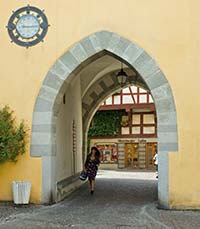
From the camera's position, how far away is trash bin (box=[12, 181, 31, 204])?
22.1ft

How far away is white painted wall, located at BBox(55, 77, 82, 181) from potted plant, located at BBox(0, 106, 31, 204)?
935 mm

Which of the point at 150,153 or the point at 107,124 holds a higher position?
the point at 107,124

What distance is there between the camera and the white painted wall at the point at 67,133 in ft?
26.6

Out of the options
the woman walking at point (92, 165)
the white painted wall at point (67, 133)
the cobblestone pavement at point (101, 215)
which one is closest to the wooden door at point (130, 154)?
the white painted wall at point (67, 133)

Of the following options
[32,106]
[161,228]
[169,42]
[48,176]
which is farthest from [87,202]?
[169,42]

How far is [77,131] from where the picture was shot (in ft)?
36.4

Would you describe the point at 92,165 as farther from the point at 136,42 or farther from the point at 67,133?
the point at 136,42

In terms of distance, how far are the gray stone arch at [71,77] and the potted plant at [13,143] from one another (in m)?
0.22

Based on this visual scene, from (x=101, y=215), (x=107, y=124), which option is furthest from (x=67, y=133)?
(x=107, y=124)

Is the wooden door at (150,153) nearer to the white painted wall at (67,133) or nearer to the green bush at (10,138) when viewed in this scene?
the white painted wall at (67,133)

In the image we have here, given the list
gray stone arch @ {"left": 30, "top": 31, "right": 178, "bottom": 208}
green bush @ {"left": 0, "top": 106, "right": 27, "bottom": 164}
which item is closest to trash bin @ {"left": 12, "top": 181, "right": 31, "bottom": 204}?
gray stone arch @ {"left": 30, "top": 31, "right": 178, "bottom": 208}

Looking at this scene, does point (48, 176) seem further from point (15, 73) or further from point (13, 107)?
point (15, 73)

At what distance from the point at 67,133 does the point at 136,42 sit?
3.10m

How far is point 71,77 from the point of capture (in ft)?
24.1
